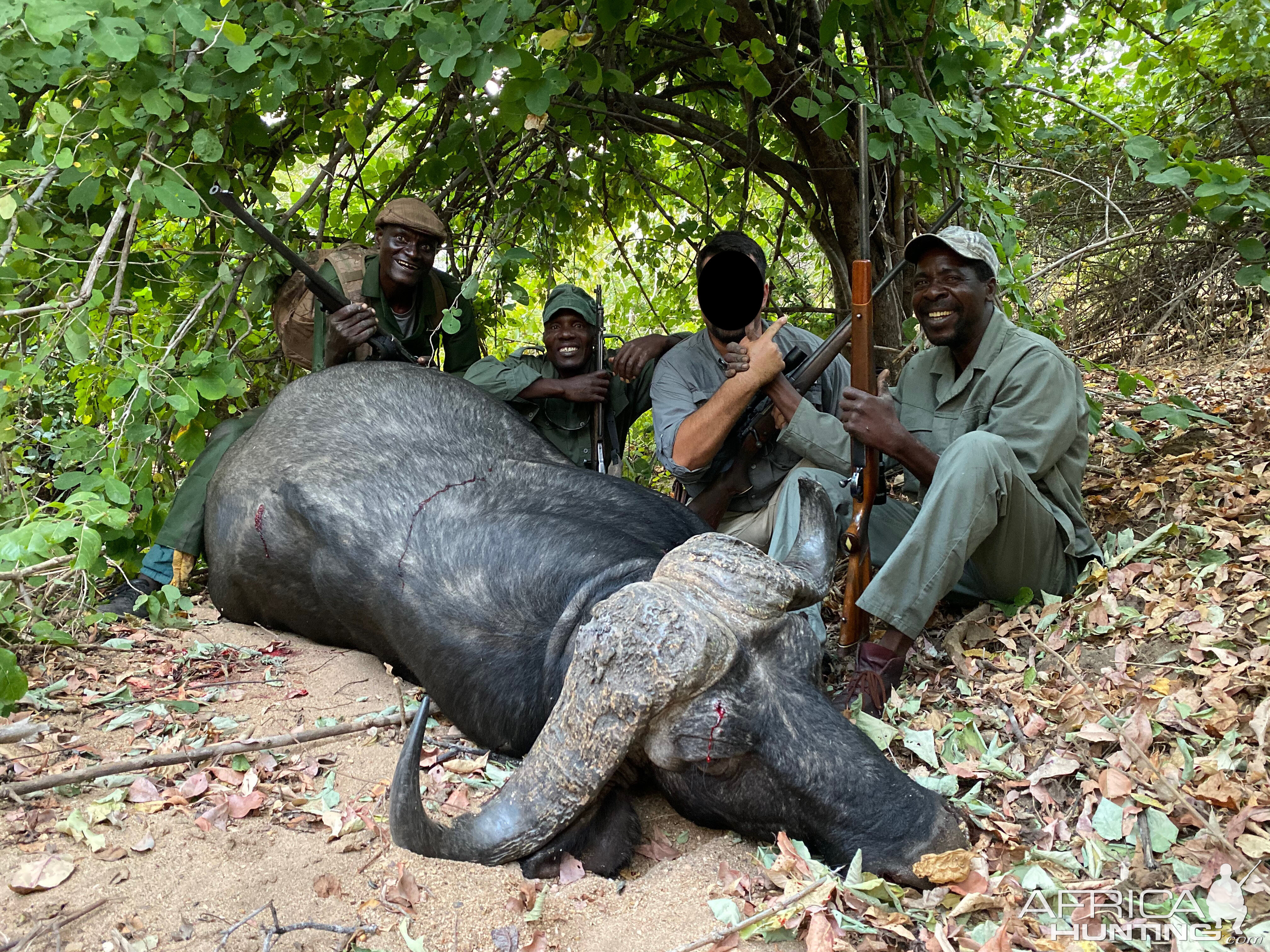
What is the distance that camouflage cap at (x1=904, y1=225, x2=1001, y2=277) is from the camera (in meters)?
4.02

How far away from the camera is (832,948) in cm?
228

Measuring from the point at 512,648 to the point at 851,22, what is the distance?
3.54 meters

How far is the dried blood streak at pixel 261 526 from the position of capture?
170 inches

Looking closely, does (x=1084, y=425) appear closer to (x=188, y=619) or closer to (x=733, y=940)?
(x=733, y=940)

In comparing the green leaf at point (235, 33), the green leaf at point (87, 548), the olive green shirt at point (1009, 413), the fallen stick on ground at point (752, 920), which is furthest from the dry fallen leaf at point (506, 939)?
the green leaf at point (235, 33)

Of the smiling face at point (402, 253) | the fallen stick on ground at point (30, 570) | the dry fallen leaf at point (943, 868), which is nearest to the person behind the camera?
the dry fallen leaf at point (943, 868)

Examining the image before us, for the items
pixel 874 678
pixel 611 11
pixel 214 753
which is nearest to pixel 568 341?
pixel 611 11

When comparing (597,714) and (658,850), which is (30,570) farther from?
(658,850)

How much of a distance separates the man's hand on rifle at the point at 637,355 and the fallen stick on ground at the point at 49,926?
3.83 m

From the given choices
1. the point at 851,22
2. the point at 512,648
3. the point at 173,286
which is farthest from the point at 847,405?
the point at 173,286

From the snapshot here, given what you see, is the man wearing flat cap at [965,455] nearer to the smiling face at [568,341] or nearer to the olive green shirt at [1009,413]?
the olive green shirt at [1009,413]

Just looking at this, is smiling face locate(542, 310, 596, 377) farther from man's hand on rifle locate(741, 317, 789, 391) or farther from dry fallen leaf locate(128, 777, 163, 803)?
dry fallen leaf locate(128, 777, 163, 803)

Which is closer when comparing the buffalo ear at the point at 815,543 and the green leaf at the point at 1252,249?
the buffalo ear at the point at 815,543

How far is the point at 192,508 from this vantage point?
5.02m
